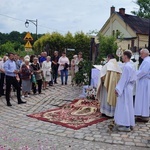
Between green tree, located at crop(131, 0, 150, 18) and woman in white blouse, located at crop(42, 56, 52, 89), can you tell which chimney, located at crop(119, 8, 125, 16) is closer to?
green tree, located at crop(131, 0, 150, 18)

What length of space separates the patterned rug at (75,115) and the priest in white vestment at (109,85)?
1.05 feet

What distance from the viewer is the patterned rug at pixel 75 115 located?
23.8 feet

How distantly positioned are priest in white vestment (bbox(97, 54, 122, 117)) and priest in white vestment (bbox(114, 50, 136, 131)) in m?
0.71

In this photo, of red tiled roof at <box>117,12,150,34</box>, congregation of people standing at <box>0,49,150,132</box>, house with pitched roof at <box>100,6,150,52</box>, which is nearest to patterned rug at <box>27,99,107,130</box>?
congregation of people standing at <box>0,49,150,132</box>

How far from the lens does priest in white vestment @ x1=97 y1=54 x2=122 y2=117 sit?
741 cm

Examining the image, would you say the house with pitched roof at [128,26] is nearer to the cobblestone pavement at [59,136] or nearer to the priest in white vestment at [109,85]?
the priest in white vestment at [109,85]

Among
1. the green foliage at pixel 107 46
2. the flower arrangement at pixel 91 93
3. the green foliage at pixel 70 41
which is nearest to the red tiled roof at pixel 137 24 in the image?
the green foliage at pixel 70 41

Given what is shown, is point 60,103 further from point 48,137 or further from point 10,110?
point 48,137

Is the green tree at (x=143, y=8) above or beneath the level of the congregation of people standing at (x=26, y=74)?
above

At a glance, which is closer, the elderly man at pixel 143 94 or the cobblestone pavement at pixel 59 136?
the cobblestone pavement at pixel 59 136

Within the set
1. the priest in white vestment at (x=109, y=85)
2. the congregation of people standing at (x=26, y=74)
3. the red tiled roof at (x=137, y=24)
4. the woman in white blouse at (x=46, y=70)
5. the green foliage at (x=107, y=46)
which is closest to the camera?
the priest in white vestment at (x=109, y=85)

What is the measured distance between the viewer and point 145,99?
25.1 feet

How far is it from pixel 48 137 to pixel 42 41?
20300mm

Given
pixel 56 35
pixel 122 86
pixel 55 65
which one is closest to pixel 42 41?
pixel 56 35
